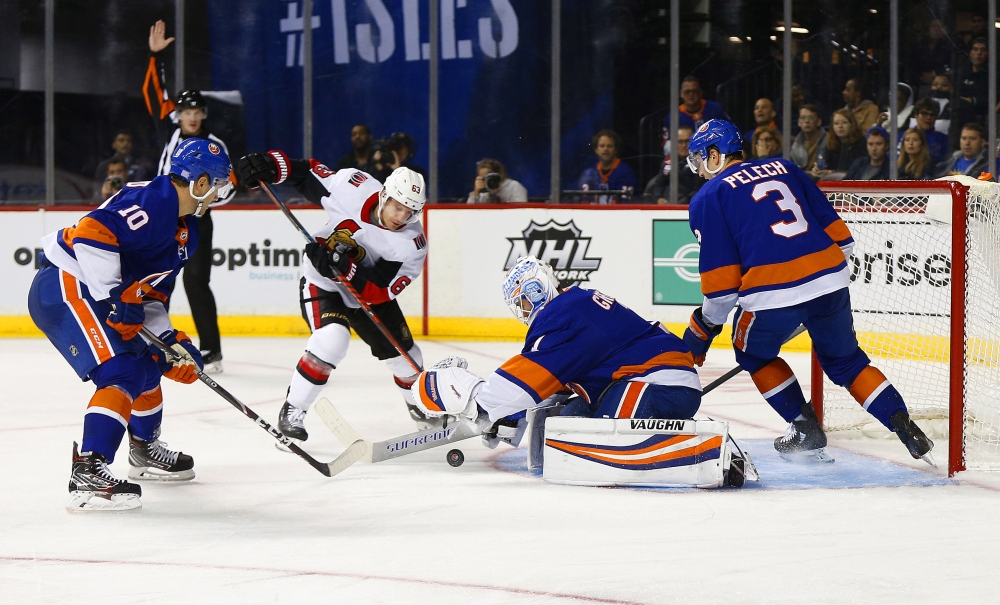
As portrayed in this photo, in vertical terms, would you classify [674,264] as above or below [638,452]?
above

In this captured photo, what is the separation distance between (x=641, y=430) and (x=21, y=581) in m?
1.52

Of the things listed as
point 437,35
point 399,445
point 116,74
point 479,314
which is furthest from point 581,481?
point 116,74

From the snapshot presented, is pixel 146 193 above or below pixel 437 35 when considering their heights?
below

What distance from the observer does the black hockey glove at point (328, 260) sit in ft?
12.6

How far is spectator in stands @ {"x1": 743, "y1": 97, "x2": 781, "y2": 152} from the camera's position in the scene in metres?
7.00

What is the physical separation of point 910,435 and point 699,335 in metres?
0.63

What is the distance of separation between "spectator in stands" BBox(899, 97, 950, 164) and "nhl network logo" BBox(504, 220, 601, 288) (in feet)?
6.13

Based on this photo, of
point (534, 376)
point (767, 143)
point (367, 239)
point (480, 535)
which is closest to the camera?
point (480, 535)

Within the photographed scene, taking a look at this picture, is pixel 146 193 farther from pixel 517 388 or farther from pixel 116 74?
pixel 116 74

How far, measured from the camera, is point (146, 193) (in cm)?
305

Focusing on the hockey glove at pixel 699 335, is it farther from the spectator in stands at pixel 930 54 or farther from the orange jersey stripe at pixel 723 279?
the spectator in stands at pixel 930 54

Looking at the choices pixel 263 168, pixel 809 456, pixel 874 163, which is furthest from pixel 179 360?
pixel 874 163

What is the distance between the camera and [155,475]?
3404 millimetres

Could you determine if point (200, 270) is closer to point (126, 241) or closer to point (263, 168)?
point (263, 168)
